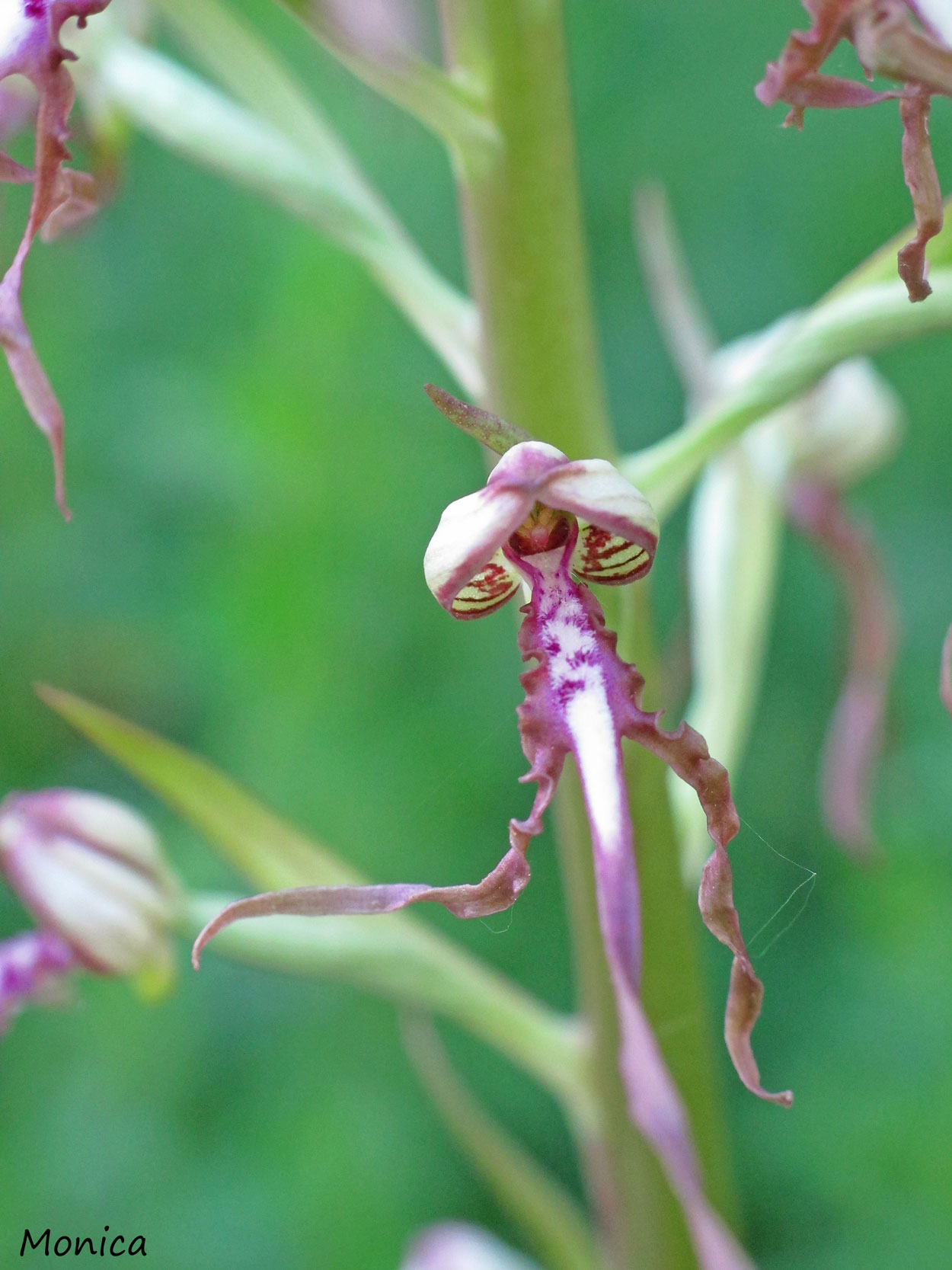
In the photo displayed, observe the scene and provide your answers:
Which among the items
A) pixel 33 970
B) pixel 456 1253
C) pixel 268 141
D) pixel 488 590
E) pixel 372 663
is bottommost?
pixel 456 1253

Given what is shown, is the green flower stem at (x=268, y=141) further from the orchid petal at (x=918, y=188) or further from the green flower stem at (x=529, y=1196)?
the green flower stem at (x=529, y=1196)

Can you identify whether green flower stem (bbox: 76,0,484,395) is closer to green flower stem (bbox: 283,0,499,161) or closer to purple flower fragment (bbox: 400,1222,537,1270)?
green flower stem (bbox: 283,0,499,161)

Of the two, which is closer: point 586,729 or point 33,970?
point 586,729

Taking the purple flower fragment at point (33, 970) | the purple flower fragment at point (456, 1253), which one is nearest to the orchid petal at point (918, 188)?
the purple flower fragment at point (33, 970)

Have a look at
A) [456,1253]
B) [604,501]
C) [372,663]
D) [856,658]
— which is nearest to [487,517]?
[604,501]

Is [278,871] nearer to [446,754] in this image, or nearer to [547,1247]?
[547,1247]

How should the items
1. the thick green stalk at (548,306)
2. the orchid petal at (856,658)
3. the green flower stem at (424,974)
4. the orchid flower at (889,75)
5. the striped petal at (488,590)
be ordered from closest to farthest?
the orchid flower at (889,75)
the striped petal at (488,590)
the thick green stalk at (548,306)
the green flower stem at (424,974)
the orchid petal at (856,658)

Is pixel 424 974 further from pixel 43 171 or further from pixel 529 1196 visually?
pixel 43 171

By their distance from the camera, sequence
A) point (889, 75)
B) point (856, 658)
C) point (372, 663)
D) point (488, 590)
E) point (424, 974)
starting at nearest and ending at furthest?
point (889, 75), point (488, 590), point (424, 974), point (856, 658), point (372, 663)
